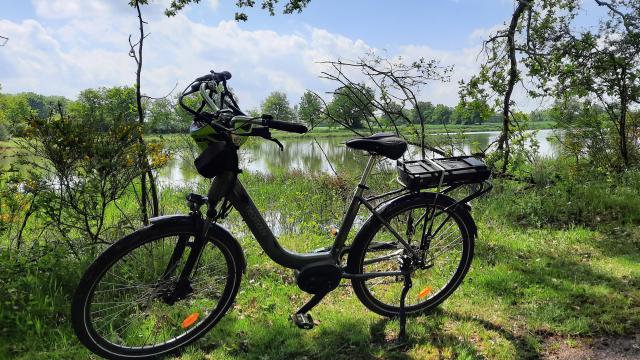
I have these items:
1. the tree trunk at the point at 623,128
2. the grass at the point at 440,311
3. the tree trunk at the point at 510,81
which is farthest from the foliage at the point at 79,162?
the tree trunk at the point at 623,128

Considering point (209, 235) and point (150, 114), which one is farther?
point (150, 114)

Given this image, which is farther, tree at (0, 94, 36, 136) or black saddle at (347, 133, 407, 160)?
tree at (0, 94, 36, 136)

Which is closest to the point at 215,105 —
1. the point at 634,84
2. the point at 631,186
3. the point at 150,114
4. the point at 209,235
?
the point at 209,235

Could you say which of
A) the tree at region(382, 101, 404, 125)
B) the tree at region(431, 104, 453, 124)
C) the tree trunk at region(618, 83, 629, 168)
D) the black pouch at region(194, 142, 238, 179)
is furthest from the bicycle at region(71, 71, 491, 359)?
the tree trunk at region(618, 83, 629, 168)

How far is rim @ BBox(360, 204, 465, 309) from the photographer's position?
2.90 m

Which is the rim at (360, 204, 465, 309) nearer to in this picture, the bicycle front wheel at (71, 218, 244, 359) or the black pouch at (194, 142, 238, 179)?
the bicycle front wheel at (71, 218, 244, 359)

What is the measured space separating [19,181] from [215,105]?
2005 mm

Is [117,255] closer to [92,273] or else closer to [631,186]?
[92,273]

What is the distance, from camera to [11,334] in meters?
2.71

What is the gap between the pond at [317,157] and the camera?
6.43m

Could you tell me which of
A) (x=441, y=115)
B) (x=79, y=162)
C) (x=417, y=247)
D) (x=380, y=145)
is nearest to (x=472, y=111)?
(x=441, y=115)

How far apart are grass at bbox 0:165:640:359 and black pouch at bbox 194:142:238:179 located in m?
1.06

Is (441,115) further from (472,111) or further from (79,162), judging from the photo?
(79,162)

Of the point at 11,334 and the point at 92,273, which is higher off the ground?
the point at 92,273
